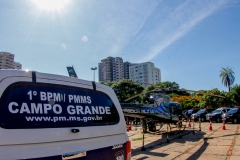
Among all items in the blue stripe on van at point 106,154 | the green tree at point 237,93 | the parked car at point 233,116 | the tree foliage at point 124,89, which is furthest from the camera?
the tree foliage at point 124,89

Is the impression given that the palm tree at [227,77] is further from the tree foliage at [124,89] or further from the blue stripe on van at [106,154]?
the blue stripe on van at [106,154]

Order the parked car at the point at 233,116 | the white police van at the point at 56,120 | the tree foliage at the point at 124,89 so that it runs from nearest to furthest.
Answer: the white police van at the point at 56,120 → the parked car at the point at 233,116 → the tree foliage at the point at 124,89

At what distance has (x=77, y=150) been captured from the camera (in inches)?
90.2

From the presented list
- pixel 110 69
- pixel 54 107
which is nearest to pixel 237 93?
pixel 54 107

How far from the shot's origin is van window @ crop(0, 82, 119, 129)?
1995mm

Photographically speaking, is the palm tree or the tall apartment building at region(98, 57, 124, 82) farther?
the tall apartment building at region(98, 57, 124, 82)

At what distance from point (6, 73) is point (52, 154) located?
0.93 m

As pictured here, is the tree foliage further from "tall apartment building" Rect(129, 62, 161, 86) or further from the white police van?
"tall apartment building" Rect(129, 62, 161, 86)

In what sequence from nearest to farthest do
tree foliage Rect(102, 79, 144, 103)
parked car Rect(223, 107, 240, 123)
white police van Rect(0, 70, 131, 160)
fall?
white police van Rect(0, 70, 131, 160), parked car Rect(223, 107, 240, 123), tree foliage Rect(102, 79, 144, 103)

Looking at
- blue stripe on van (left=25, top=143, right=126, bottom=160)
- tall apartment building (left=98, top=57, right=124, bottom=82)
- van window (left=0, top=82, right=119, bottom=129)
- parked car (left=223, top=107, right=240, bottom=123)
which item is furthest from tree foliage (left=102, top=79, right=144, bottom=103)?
tall apartment building (left=98, top=57, right=124, bottom=82)

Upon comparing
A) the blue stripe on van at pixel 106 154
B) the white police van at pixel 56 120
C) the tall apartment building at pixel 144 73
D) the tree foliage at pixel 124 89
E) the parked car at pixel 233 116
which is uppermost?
the tall apartment building at pixel 144 73

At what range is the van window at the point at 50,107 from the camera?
1.99 m

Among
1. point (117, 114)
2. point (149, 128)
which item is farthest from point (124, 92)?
point (117, 114)

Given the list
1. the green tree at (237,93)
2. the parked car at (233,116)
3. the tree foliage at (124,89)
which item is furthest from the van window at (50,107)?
the tree foliage at (124,89)
